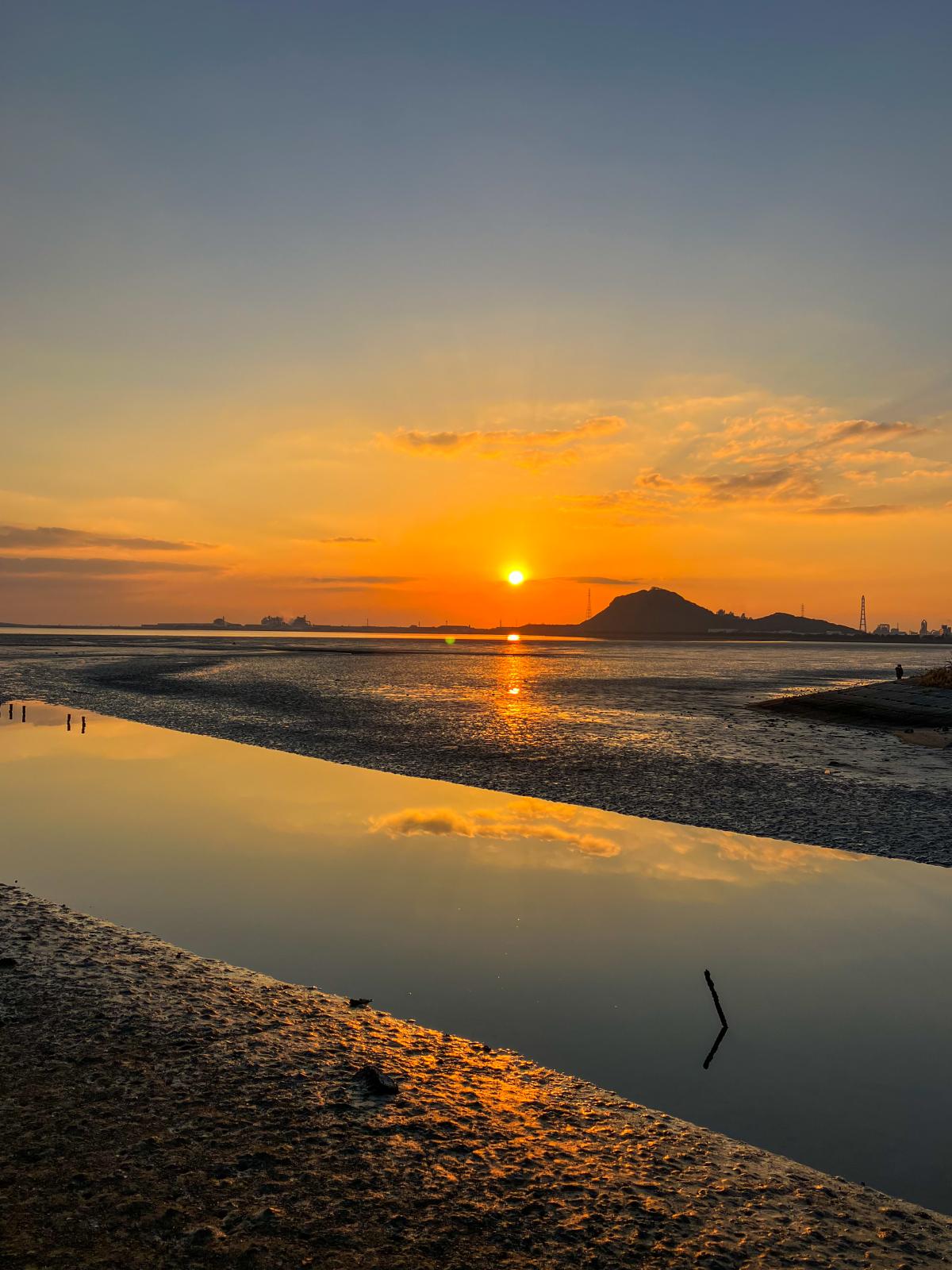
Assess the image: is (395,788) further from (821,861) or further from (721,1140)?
(721,1140)

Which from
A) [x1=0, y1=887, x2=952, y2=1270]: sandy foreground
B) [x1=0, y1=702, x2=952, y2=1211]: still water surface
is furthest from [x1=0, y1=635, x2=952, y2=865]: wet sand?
[x1=0, y1=887, x2=952, y2=1270]: sandy foreground

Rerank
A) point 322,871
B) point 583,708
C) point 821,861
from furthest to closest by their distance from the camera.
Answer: point 583,708, point 821,861, point 322,871

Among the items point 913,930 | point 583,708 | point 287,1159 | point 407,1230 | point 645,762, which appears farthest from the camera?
point 583,708

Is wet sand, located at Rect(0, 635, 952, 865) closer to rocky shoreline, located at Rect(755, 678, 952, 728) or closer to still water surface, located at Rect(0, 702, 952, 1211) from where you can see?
rocky shoreline, located at Rect(755, 678, 952, 728)

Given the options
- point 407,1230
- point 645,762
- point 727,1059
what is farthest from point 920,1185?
point 645,762

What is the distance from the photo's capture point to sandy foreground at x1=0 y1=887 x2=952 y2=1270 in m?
4.59

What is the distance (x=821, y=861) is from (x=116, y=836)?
12.4 meters

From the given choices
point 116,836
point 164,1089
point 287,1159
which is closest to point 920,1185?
point 287,1159

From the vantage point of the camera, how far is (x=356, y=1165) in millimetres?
5355

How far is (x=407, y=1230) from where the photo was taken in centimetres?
470

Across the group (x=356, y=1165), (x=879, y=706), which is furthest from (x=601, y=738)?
(x=356, y=1165)

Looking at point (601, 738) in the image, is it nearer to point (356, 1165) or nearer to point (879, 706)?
point (879, 706)

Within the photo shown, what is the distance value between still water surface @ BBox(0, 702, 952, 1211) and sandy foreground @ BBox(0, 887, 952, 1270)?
0.56 metres

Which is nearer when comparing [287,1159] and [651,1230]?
[651,1230]
